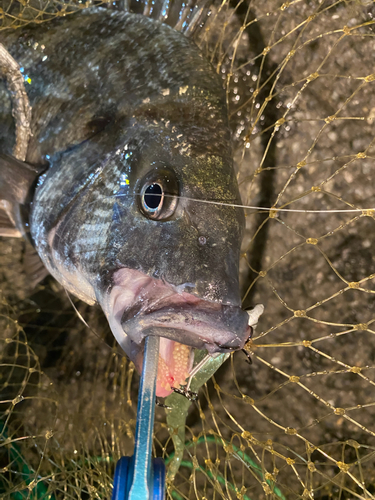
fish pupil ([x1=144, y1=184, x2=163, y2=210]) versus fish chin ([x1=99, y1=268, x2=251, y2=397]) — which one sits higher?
fish pupil ([x1=144, y1=184, x2=163, y2=210])

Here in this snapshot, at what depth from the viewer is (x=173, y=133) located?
4.34ft

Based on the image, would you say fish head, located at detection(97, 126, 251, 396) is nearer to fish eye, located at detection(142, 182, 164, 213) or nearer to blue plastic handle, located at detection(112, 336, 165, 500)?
fish eye, located at detection(142, 182, 164, 213)

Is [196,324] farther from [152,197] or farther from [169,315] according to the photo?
[152,197]

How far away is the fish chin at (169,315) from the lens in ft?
3.65

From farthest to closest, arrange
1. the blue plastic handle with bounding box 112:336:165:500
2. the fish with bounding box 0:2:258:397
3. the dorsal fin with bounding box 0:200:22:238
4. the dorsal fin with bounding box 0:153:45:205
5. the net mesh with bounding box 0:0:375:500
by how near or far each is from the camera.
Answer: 1. the net mesh with bounding box 0:0:375:500
2. the dorsal fin with bounding box 0:200:22:238
3. the dorsal fin with bounding box 0:153:45:205
4. the fish with bounding box 0:2:258:397
5. the blue plastic handle with bounding box 112:336:165:500

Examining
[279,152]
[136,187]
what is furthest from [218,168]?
[279,152]

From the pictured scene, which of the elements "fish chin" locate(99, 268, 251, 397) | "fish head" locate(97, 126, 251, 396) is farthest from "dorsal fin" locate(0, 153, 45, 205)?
"fish chin" locate(99, 268, 251, 397)

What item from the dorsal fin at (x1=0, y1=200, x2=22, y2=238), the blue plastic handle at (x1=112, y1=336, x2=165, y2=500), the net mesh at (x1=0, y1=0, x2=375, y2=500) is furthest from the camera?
the net mesh at (x1=0, y1=0, x2=375, y2=500)

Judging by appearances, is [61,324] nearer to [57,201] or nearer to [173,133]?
[57,201]

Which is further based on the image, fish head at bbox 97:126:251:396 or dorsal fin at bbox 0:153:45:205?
dorsal fin at bbox 0:153:45:205

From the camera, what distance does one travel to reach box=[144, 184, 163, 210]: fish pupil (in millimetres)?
1211

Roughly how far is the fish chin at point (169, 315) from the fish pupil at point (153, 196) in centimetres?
23

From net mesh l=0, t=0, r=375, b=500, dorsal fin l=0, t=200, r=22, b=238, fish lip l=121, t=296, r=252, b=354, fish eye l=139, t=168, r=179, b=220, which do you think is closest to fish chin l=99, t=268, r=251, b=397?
fish lip l=121, t=296, r=252, b=354

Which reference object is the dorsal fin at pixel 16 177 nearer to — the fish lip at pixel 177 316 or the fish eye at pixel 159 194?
the fish eye at pixel 159 194
